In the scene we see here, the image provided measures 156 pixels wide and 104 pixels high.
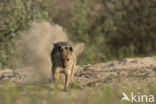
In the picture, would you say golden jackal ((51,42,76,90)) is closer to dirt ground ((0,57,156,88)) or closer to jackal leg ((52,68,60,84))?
jackal leg ((52,68,60,84))

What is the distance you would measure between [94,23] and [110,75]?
31.6 ft

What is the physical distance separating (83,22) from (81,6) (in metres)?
0.87

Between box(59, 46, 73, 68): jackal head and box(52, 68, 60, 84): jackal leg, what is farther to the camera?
box(52, 68, 60, 84): jackal leg

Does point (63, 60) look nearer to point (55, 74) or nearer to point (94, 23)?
point (55, 74)

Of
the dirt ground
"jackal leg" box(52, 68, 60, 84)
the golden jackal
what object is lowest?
the dirt ground

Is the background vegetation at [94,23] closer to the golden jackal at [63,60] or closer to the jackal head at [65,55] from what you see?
the golden jackal at [63,60]

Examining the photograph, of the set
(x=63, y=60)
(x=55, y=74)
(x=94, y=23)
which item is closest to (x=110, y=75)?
(x=55, y=74)

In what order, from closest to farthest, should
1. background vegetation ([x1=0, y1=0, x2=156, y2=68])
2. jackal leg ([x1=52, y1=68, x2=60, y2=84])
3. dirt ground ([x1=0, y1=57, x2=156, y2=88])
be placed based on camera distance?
jackal leg ([x1=52, y1=68, x2=60, y2=84]), dirt ground ([x1=0, y1=57, x2=156, y2=88]), background vegetation ([x1=0, y1=0, x2=156, y2=68])

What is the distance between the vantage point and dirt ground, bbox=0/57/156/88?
9.23m

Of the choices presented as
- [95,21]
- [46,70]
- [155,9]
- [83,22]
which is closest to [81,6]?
[83,22]

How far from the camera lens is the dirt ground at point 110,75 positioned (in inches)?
363

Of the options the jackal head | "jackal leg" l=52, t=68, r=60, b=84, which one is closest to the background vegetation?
"jackal leg" l=52, t=68, r=60, b=84

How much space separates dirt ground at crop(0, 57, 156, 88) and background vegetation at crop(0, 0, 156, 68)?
2782 mm

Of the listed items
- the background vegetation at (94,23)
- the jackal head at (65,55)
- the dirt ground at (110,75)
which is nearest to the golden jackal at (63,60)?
the jackal head at (65,55)
